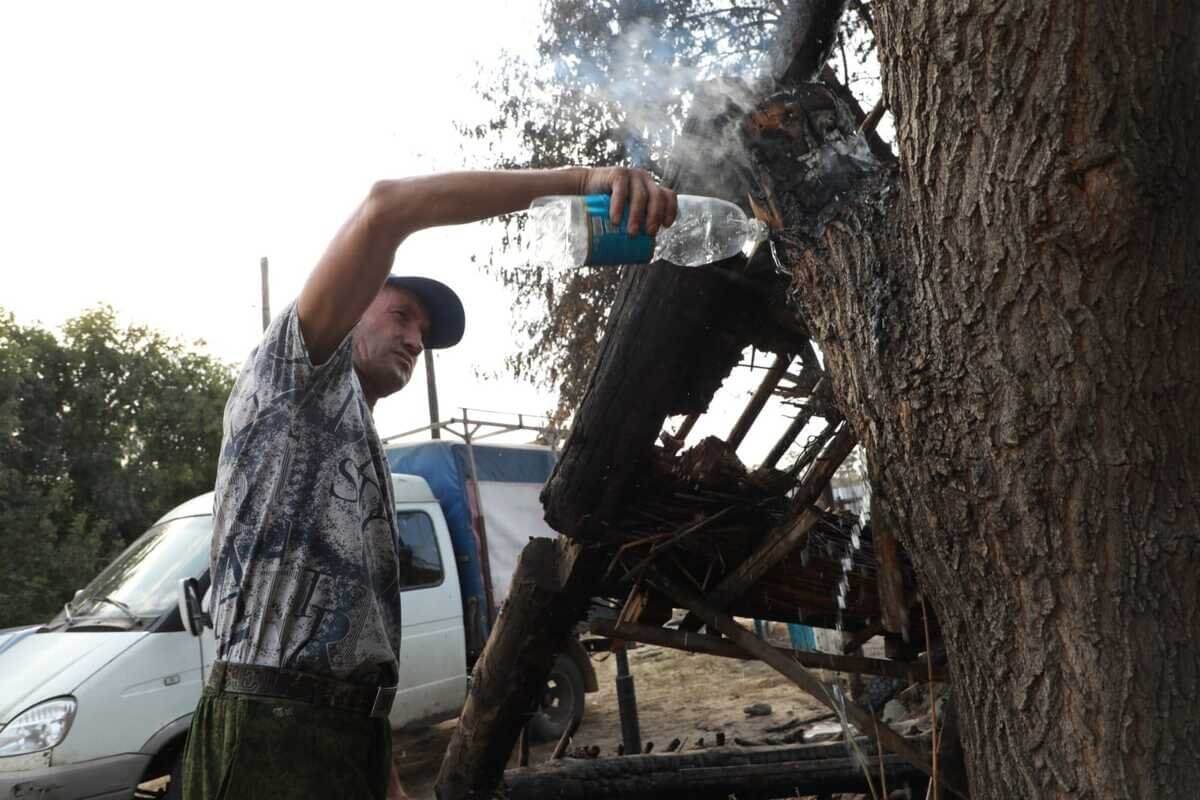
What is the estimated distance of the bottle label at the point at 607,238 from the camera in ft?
6.30

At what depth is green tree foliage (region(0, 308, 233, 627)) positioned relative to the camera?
53.0 ft

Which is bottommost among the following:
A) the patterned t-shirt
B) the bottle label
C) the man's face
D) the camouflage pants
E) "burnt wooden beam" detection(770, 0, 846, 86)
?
the camouflage pants

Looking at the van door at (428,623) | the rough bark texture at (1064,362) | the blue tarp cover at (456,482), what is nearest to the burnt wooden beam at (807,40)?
the rough bark texture at (1064,362)

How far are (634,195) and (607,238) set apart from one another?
0.11 metres

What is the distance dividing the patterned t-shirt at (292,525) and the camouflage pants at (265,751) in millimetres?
89

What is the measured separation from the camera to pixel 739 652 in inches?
155

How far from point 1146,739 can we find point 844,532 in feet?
7.12

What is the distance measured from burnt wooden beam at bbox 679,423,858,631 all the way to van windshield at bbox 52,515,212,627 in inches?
157

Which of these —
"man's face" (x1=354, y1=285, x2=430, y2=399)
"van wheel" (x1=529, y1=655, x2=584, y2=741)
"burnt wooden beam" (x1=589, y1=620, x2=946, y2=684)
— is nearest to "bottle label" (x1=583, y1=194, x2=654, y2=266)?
"man's face" (x1=354, y1=285, x2=430, y2=399)

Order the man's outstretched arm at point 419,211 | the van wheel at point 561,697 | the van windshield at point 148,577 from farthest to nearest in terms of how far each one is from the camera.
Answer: the van wheel at point 561,697, the van windshield at point 148,577, the man's outstretched arm at point 419,211

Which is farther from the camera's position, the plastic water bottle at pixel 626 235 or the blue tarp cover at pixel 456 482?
the blue tarp cover at pixel 456 482

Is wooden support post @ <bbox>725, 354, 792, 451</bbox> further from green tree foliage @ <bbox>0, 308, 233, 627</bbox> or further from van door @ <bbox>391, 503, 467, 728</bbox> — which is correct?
green tree foliage @ <bbox>0, 308, 233, 627</bbox>

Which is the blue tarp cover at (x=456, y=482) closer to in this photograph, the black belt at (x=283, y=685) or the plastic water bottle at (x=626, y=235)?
the plastic water bottle at (x=626, y=235)

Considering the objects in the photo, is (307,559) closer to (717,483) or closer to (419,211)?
(419,211)
